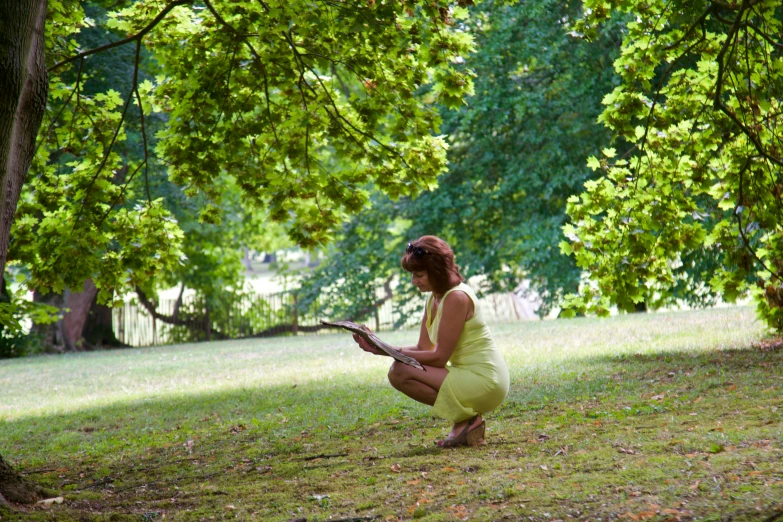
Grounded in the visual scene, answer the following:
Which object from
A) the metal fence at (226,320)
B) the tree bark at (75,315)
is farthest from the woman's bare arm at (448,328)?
the metal fence at (226,320)

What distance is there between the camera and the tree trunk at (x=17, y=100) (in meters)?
4.61

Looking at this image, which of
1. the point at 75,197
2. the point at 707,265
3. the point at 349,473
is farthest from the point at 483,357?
the point at 707,265

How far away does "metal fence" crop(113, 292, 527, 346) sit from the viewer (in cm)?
2486

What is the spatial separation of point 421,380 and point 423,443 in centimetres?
75

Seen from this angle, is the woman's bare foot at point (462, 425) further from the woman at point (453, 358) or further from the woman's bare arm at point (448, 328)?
the woman's bare arm at point (448, 328)

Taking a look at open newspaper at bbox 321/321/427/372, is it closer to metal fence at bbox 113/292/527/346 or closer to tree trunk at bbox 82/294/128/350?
metal fence at bbox 113/292/527/346

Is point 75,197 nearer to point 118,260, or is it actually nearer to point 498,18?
point 118,260

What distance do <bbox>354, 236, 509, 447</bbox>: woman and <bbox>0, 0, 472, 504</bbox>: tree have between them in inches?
107

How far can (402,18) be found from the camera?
28.1 ft

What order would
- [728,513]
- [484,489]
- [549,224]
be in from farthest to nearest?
[549,224]
[484,489]
[728,513]

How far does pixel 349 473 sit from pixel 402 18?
→ 4.82m

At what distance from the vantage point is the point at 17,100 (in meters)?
4.71

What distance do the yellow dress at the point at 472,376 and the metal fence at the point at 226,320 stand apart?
19021mm

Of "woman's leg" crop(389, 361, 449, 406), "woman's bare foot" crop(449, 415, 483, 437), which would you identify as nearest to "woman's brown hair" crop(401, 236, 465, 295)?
"woman's leg" crop(389, 361, 449, 406)
